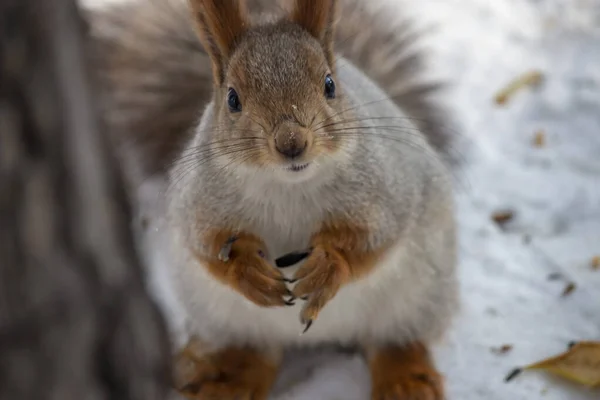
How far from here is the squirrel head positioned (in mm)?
1250

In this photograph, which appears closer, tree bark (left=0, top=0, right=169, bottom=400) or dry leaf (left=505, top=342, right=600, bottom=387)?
tree bark (left=0, top=0, right=169, bottom=400)

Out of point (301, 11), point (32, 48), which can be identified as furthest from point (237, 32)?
point (32, 48)

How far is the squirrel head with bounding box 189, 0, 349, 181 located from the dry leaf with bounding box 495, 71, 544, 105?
124 centimetres

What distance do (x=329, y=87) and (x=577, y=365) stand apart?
87 cm

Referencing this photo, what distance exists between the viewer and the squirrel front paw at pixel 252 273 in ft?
4.65

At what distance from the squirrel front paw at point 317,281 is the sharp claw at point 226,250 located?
0.14m

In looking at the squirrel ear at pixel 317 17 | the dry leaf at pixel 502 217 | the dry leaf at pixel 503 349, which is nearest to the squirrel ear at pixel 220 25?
the squirrel ear at pixel 317 17

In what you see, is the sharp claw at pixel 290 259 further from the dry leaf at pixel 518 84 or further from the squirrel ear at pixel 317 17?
the dry leaf at pixel 518 84

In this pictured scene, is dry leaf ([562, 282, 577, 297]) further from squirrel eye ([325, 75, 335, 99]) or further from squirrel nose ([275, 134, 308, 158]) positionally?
squirrel nose ([275, 134, 308, 158])

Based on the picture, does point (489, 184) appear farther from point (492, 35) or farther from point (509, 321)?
point (492, 35)

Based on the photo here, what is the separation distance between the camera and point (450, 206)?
1761mm

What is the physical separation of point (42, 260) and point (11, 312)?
0.23 feet

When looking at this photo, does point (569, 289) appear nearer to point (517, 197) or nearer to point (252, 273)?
point (517, 197)

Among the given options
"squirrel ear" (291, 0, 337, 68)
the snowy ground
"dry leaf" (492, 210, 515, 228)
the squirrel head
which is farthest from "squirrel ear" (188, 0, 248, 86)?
"dry leaf" (492, 210, 515, 228)
